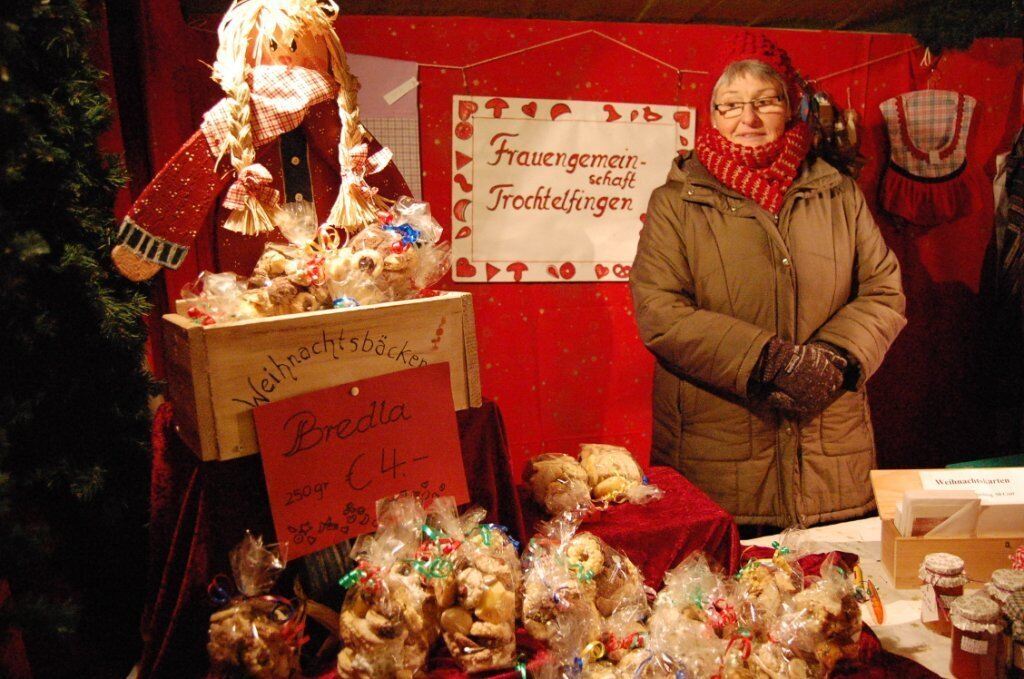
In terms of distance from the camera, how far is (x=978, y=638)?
1387 millimetres

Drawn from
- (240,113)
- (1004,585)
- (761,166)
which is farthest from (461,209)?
(1004,585)

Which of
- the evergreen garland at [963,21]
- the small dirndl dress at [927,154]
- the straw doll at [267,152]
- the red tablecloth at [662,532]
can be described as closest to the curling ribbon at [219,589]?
the straw doll at [267,152]

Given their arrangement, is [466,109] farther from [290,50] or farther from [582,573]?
[582,573]

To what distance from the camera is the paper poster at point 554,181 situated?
263cm

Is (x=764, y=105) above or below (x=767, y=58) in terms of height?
below

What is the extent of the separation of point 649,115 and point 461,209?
0.83 meters

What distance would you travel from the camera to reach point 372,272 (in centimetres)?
134

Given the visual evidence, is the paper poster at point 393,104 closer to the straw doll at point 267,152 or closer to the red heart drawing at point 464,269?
the red heart drawing at point 464,269

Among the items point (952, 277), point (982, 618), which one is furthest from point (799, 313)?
point (952, 277)

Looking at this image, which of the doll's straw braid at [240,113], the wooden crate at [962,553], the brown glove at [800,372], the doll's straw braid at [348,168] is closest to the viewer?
the doll's straw braid at [240,113]

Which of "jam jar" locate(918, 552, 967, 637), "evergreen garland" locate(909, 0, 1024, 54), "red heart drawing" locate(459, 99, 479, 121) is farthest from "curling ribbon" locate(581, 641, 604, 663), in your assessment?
"evergreen garland" locate(909, 0, 1024, 54)

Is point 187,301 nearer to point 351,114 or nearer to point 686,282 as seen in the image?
point 351,114

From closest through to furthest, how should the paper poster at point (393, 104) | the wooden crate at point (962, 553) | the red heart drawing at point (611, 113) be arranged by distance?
the wooden crate at point (962, 553)
the paper poster at point (393, 104)
the red heart drawing at point (611, 113)

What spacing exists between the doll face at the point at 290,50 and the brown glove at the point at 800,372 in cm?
142
